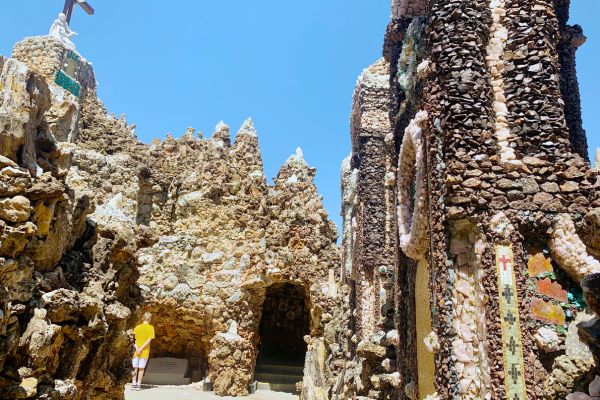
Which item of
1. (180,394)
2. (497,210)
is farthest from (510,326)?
(180,394)

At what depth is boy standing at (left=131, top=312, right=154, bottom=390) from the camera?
12.5 metres

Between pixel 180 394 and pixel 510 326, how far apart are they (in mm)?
10130

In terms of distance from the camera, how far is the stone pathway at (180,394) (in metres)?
11.5

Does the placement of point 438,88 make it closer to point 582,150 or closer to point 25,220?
point 582,150

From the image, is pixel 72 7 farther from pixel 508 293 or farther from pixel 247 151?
pixel 508 293

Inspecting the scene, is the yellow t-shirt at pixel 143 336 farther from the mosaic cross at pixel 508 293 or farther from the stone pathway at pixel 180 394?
the mosaic cross at pixel 508 293

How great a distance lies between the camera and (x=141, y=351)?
12.7m

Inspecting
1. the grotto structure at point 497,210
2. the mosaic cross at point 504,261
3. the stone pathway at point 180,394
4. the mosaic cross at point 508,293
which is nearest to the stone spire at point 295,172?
the stone pathway at point 180,394

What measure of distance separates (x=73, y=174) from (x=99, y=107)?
308 cm

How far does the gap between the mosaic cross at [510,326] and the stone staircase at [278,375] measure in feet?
35.4

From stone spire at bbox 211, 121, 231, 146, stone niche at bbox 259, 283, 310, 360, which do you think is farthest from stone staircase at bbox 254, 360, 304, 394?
stone spire at bbox 211, 121, 231, 146

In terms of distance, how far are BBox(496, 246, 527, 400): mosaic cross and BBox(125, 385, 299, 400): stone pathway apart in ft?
29.1

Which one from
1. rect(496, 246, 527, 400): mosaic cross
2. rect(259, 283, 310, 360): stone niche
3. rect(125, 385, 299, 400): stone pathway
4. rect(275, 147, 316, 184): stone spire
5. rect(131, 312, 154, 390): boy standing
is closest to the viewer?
rect(496, 246, 527, 400): mosaic cross

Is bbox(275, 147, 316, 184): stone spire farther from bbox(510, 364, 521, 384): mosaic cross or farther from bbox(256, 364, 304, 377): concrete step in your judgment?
bbox(510, 364, 521, 384): mosaic cross
